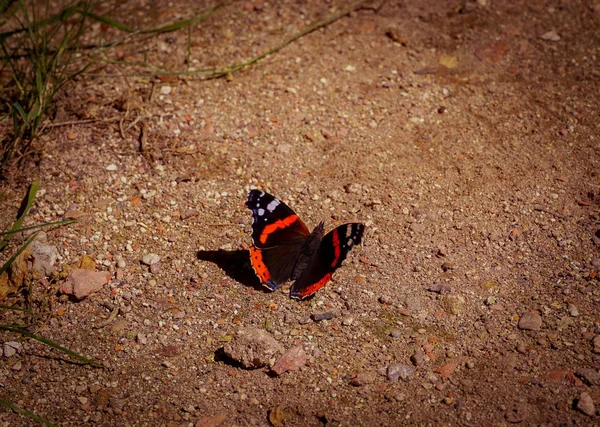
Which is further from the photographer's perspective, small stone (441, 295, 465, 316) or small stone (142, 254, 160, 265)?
small stone (142, 254, 160, 265)

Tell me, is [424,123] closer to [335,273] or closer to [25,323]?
[335,273]

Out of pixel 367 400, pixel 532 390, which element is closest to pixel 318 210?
pixel 367 400

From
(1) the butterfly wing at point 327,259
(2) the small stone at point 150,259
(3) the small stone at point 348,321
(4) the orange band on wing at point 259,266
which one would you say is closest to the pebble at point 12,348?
(2) the small stone at point 150,259

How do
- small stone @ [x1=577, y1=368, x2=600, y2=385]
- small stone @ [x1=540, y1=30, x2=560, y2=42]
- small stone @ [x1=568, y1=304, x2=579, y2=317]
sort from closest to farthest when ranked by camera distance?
small stone @ [x1=577, y1=368, x2=600, y2=385]
small stone @ [x1=568, y1=304, x2=579, y2=317]
small stone @ [x1=540, y1=30, x2=560, y2=42]

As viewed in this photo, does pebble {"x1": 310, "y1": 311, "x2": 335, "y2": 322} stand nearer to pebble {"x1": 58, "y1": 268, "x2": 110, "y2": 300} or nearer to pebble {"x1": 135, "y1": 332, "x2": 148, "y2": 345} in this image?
pebble {"x1": 135, "y1": 332, "x2": 148, "y2": 345}

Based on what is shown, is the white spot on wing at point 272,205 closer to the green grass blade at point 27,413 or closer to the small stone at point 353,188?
the small stone at point 353,188

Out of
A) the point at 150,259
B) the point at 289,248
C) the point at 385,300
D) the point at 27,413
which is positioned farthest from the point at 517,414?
the point at 27,413

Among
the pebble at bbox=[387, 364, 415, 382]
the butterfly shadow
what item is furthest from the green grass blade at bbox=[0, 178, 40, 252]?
the pebble at bbox=[387, 364, 415, 382]
